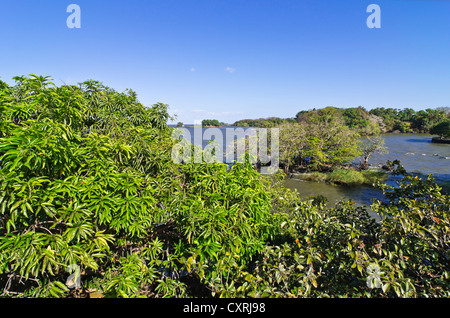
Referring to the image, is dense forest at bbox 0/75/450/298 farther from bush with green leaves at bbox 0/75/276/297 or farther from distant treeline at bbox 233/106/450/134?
distant treeline at bbox 233/106/450/134

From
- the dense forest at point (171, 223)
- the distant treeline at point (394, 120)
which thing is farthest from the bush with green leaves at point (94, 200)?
the distant treeline at point (394, 120)

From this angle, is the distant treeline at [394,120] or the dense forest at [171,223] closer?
the dense forest at [171,223]

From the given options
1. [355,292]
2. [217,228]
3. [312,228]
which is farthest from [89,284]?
[355,292]

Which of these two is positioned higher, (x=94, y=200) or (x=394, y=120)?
(x=394, y=120)

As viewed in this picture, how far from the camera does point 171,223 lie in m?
4.46

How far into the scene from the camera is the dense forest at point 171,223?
2521mm

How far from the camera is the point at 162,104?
6.29 metres

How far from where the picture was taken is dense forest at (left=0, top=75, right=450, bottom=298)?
8.27ft

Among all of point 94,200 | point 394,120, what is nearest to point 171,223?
point 94,200

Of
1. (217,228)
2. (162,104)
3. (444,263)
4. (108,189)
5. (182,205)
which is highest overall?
(162,104)

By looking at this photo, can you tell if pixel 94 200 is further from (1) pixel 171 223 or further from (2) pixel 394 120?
(2) pixel 394 120

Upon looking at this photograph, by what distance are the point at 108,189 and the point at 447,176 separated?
24095 mm

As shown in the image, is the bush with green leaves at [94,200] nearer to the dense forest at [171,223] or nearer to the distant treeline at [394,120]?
the dense forest at [171,223]
